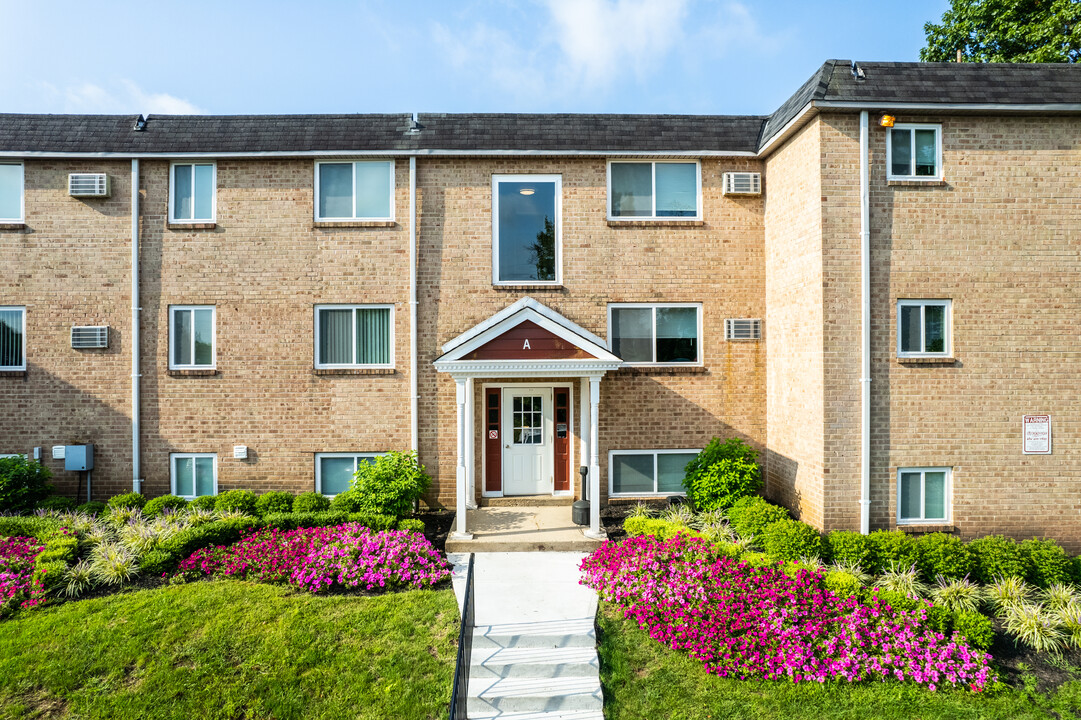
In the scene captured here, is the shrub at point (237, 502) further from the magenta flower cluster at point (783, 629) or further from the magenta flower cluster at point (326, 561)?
the magenta flower cluster at point (783, 629)

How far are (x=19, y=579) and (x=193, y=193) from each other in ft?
24.0

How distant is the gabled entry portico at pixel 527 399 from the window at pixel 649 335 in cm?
69

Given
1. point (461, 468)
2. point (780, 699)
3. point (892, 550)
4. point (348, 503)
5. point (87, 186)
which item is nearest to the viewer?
point (780, 699)

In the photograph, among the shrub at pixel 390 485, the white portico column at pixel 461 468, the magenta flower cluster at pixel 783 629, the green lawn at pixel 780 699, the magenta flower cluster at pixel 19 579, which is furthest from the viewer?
the shrub at pixel 390 485

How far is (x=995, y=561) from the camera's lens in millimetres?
7992

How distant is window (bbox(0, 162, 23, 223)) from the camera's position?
433 inches

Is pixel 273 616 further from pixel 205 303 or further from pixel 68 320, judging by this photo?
pixel 68 320

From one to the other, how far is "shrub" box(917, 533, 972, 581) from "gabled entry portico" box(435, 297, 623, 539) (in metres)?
4.86

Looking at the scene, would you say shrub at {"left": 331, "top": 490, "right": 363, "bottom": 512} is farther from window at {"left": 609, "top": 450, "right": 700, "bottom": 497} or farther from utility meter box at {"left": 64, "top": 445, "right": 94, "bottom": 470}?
utility meter box at {"left": 64, "top": 445, "right": 94, "bottom": 470}

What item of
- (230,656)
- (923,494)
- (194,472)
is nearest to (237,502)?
(194,472)

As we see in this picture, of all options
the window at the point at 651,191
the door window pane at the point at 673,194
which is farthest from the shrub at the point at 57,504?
the door window pane at the point at 673,194

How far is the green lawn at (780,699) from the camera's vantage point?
5.61m

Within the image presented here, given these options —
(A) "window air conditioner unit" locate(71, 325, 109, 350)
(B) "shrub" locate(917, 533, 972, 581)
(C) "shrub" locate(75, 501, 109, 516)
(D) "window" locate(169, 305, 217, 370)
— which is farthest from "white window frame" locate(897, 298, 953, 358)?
(A) "window air conditioner unit" locate(71, 325, 109, 350)

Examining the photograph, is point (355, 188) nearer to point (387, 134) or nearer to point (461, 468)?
point (387, 134)
